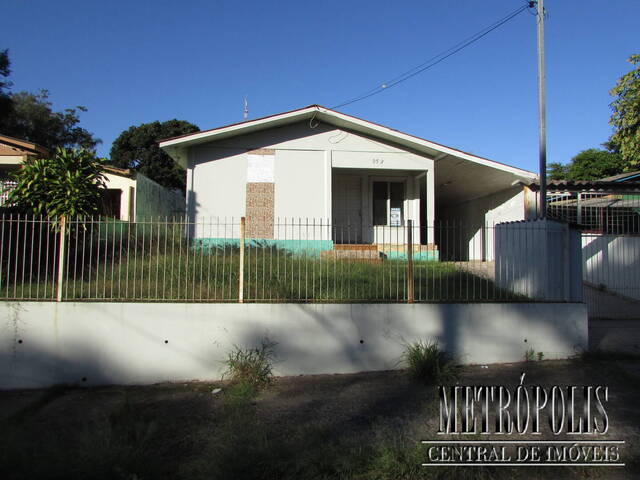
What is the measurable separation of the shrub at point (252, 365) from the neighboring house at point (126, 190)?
5.82m

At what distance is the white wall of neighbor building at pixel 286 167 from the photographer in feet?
38.0

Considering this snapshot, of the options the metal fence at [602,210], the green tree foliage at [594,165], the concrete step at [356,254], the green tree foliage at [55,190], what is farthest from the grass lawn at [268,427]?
the green tree foliage at [594,165]

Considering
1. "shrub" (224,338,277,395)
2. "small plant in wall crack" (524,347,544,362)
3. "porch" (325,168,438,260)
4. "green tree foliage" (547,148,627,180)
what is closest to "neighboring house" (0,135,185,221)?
"porch" (325,168,438,260)

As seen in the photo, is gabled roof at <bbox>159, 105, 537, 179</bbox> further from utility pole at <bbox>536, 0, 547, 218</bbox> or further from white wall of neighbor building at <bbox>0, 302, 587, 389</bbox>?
white wall of neighbor building at <bbox>0, 302, 587, 389</bbox>

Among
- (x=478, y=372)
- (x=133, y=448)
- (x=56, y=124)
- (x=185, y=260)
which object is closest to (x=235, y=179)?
(x=185, y=260)

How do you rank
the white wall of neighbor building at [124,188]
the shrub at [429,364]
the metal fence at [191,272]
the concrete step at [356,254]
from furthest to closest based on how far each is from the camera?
the white wall of neighbor building at [124,188], the concrete step at [356,254], the metal fence at [191,272], the shrub at [429,364]

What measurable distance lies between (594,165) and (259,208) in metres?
26.6

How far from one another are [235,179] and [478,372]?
7.91 m

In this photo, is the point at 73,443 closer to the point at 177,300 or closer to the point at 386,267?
the point at 177,300

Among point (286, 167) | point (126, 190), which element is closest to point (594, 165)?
point (286, 167)

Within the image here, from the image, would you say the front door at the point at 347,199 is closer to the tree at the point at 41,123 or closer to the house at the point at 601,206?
the house at the point at 601,206

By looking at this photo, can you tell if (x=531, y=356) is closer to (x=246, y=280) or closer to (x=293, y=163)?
(x=246, y=280)

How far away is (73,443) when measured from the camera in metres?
4.00

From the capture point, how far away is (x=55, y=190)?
283 inches
